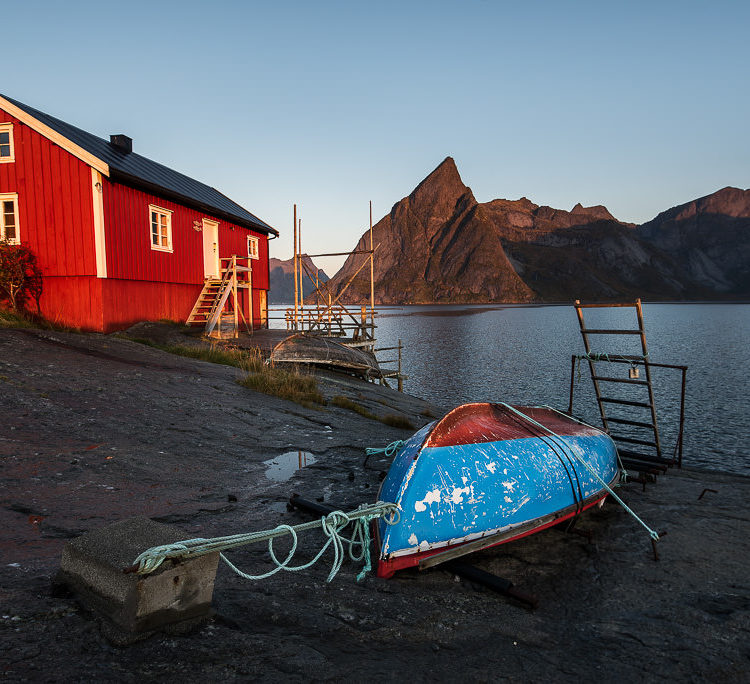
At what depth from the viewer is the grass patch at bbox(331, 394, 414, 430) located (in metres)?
13.1

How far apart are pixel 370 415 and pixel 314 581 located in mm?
8653

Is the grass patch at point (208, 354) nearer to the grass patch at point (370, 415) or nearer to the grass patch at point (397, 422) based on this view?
the grass patch at point (370, 415)

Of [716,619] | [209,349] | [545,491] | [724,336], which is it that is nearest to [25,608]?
[545,491]

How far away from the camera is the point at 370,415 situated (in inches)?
531

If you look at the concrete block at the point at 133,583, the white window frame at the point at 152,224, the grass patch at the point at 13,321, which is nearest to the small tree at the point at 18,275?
the grass patch at the point at 13,321

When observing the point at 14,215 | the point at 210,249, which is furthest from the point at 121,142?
the point at 14,215

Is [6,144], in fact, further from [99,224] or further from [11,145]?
[99,224]

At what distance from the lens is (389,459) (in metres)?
9.25

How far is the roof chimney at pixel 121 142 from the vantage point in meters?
23.3

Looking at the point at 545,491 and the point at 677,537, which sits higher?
the point at 545,491

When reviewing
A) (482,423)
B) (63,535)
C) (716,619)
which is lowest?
(716,619)

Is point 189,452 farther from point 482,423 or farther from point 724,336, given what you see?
point 724,336

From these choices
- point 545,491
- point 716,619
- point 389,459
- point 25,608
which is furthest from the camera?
point 389,459

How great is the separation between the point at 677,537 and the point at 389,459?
183 inches
